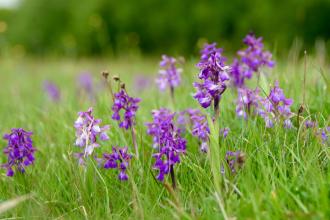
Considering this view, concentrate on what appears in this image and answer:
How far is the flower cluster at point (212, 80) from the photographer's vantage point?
208 cm

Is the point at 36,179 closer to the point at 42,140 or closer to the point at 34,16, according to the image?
the point at 42,140

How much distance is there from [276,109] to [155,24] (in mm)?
14459

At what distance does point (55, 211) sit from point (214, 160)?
2.75 ft

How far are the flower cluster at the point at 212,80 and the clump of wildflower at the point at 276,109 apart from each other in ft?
1.17

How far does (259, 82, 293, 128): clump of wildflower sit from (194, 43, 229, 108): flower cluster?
14.0 inches

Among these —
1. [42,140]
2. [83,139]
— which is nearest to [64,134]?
[42,140]

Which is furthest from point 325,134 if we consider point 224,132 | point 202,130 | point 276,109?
point 202,130

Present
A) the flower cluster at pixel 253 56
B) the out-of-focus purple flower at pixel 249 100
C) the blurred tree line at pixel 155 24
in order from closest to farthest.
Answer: the out-of-focus purple flower at pixel 249 100, the flower cluster at pixel 253 56, the blurred tree line at pixel 155 24

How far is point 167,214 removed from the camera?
6.72 ft

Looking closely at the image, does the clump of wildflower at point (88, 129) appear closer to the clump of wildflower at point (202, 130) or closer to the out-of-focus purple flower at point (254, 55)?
the clump of wildflower at point (202, 130)

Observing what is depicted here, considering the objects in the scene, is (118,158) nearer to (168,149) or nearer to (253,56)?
(168,149)

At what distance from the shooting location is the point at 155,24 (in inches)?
649

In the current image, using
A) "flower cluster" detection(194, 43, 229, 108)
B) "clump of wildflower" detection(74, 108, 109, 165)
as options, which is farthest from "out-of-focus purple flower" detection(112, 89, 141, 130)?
"flower cluster" detection(194, 43, 229, 108)

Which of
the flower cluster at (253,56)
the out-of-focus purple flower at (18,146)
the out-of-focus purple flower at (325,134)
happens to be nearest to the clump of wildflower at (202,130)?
the out-of-focus purple flower at (325,134)
